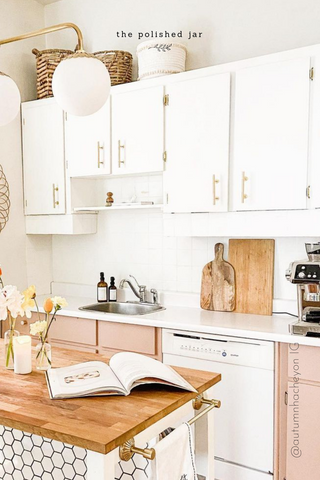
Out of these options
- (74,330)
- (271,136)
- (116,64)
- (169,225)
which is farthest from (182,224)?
(116,64)

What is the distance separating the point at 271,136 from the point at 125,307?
5.41 feet

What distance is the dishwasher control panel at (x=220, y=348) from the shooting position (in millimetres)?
2664

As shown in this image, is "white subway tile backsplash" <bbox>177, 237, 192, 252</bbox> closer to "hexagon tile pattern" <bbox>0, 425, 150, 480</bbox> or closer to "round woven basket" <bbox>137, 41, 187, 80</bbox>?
"round woven basket" <bbox>137, 41, 187, 80</bbox>

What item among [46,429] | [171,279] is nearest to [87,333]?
[171,279]

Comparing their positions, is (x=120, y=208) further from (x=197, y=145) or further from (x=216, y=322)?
(x=216, y=322)

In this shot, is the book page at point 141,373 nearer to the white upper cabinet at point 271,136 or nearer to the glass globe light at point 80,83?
the glass globe light at point 80,83

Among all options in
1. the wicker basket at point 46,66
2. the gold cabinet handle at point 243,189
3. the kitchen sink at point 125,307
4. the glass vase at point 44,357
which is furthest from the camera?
the wicker basket at point 46,66

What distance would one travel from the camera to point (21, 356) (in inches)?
75.1

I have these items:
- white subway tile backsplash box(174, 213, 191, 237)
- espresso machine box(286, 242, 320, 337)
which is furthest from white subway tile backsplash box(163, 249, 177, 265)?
espresso machine box(286, 242, 320, 337)

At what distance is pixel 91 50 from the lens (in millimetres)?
3902

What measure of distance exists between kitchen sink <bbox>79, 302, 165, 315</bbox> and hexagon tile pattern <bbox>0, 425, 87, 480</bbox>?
1.47 metres

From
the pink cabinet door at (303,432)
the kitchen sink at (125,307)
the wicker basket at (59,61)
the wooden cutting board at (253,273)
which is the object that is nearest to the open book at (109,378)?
the pink cabinet door at (303,432)

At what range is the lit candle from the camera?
1907 mm

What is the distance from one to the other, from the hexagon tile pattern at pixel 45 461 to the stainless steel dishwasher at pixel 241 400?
1.02m
